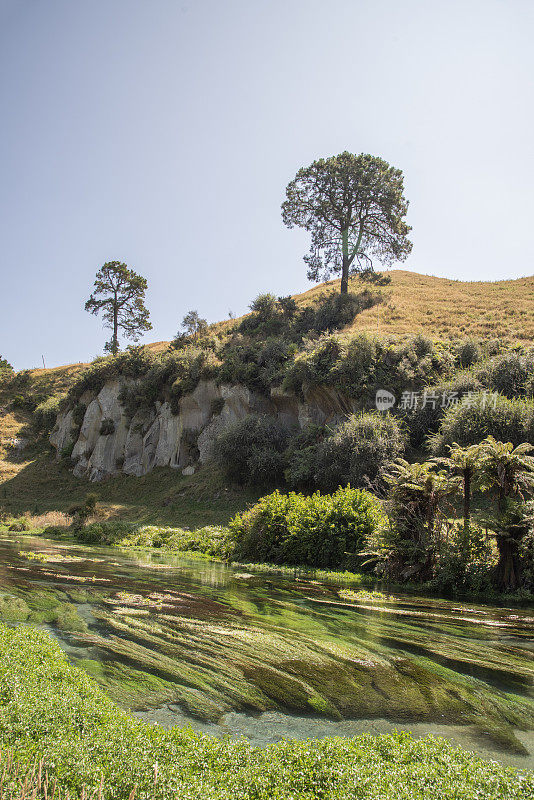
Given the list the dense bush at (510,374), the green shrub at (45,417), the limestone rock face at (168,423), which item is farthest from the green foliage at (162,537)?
the green shrub at (45,417)

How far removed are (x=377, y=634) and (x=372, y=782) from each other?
5.28 metres

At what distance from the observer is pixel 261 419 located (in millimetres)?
32969

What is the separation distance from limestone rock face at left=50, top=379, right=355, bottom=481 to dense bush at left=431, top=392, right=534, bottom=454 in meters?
7.14

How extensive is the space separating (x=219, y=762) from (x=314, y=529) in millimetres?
14509

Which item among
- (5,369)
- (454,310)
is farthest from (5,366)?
(454,310)

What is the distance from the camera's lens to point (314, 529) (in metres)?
18.2

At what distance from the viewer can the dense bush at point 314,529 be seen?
17578 millimetres

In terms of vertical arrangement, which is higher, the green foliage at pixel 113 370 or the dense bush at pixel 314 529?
the green foliage at pixel 113 370

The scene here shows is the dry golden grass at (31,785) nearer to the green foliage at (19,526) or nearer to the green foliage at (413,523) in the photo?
the green foliage at (413,523)

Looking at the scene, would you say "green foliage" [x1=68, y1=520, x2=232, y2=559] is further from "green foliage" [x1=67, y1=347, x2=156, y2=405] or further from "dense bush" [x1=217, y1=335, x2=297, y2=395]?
"green foliage" [x1=67, y1=347, x2=156, y2=405]

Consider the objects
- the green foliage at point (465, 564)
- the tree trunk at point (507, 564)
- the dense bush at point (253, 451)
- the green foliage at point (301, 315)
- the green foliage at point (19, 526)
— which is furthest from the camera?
the green foliage at point (301, 315)

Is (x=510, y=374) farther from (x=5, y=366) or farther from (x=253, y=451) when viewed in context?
(x=5, y=366)

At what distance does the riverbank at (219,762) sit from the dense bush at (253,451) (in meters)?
25.3

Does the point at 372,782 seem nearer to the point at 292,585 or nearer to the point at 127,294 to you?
the point at 292,585
